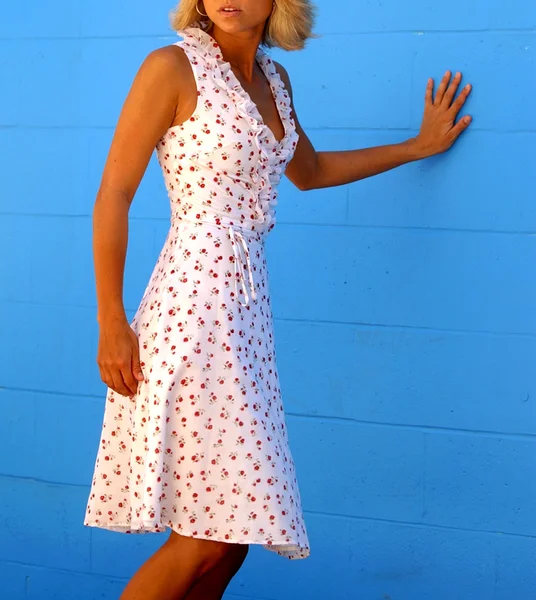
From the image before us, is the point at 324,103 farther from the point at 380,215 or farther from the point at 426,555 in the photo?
the point at 426,555

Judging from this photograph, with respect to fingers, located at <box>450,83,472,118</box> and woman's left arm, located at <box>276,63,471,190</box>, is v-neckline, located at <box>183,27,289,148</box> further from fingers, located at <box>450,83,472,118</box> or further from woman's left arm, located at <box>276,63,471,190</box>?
fingers, located at <box>450,83,472,118</box>

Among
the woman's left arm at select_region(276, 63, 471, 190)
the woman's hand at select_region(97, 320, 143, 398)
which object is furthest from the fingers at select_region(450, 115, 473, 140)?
the woman's hand at select_region(97, 320, 143, 398)

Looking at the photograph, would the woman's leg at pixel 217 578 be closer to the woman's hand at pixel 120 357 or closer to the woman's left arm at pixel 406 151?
the woman's hand at pixel 120 357

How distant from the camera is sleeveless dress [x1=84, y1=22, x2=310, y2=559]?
2.45 m

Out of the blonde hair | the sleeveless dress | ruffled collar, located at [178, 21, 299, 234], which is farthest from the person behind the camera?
the blonde hair

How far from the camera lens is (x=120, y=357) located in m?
2.47

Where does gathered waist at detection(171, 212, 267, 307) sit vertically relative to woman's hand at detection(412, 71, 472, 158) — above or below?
below

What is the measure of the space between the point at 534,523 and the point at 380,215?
96 centimetres

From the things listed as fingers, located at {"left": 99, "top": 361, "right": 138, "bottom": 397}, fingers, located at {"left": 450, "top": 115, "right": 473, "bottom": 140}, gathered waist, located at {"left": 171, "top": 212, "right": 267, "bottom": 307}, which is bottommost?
fingers, located at {"left": 99, "top": 361, "right": 138, "bottom": 397}

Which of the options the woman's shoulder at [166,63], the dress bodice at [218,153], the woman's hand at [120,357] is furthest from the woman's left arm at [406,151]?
the woman's hand at [120,357]

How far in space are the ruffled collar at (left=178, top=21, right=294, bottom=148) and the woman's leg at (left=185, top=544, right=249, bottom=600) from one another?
95 centimetres

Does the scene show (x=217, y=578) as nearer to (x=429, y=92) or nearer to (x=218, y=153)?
(x=218, y=153)

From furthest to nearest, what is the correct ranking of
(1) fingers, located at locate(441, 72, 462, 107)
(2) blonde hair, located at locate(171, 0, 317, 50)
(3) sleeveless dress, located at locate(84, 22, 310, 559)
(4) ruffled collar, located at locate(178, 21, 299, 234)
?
(1) fingers, located at locate(441, 72, 462, 107)
(2) blonde hair, located at locate(171, 0, 317, 50)
(4) ruffled collar, located at locate(178, 21, 299, 234)
(3) sleeveless dress, located at locate(84, 22, 310, 559)

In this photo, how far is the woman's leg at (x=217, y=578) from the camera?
8.69 ft
